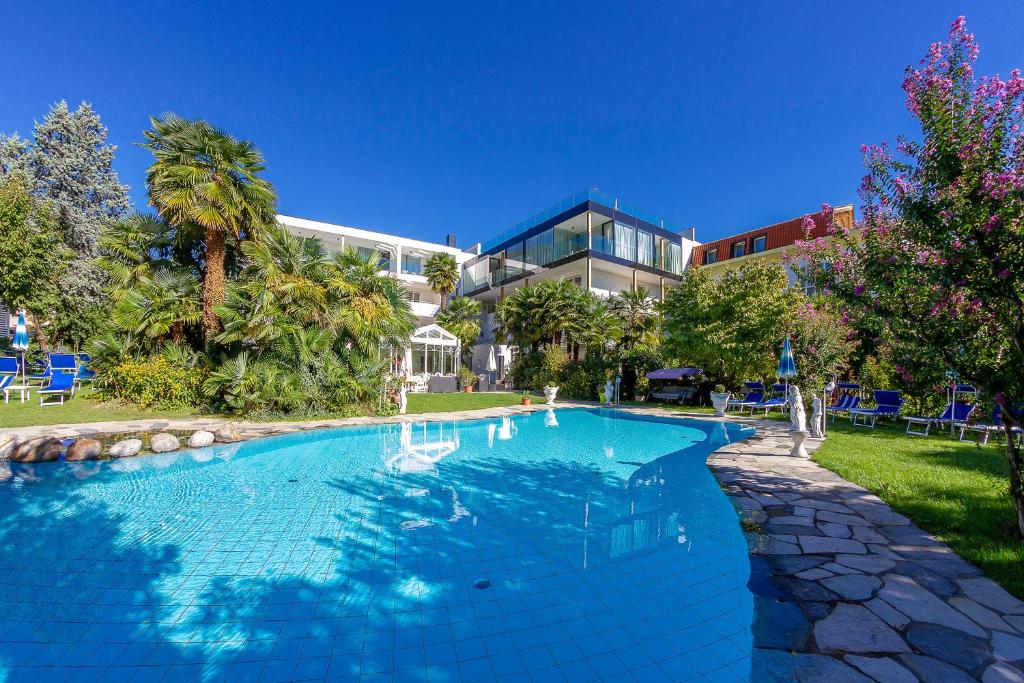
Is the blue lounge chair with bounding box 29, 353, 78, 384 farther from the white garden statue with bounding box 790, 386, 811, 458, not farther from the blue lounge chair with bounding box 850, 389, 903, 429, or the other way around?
the blue lounge chair with bounding box 850, 389, 903, 429

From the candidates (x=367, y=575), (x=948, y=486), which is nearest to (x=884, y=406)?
(x=948, y=486)

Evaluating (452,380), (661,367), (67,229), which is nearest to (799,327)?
(661,367)

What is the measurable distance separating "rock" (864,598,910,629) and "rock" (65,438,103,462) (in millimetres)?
10241

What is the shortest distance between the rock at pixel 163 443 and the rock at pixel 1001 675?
1024cm

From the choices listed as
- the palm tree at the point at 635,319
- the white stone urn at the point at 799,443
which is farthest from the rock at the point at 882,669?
the palm tree at the point at 635,319

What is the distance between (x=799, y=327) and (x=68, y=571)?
16647 mm

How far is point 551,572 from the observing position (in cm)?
356

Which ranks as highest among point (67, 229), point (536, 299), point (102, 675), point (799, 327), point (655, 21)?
point (655, 21)

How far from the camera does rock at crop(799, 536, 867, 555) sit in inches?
132

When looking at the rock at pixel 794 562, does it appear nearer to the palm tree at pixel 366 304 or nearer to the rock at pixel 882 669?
the rock at pixel 882 669

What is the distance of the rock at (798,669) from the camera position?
1978 mm

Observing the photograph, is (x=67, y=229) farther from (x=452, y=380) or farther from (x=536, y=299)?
(x=536, y=299)

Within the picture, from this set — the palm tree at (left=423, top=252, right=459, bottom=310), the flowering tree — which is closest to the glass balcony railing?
the palm tree at (left=423, top=252, right=459, bottom=310)

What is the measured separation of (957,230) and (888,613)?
275cm
